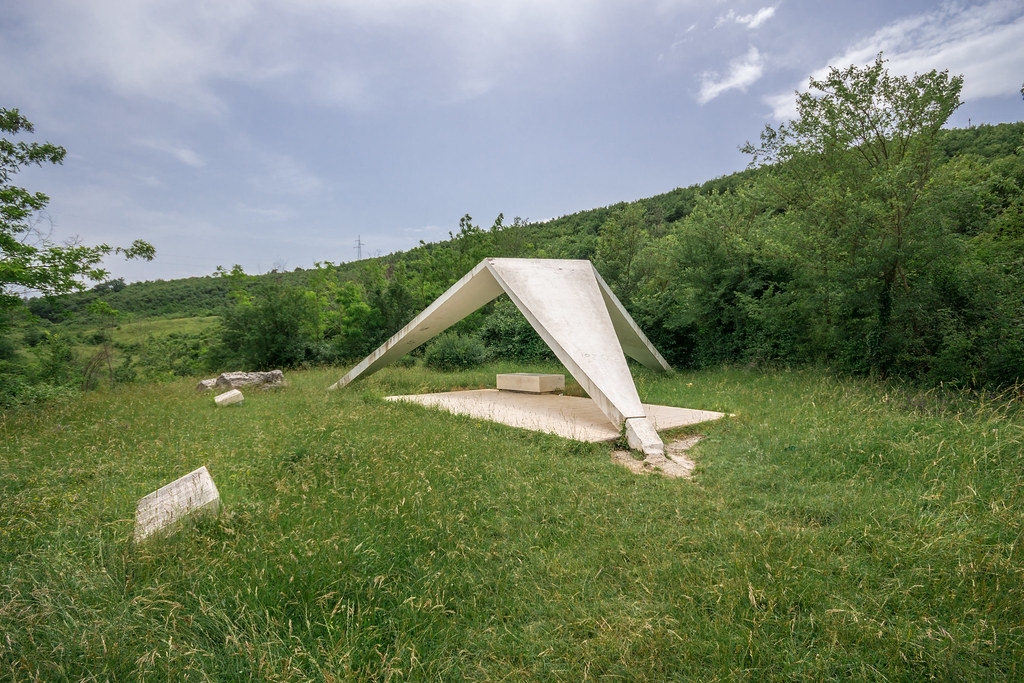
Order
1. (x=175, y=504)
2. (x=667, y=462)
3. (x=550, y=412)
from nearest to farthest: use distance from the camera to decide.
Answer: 1. (x=175, y=504)
2. (x=667, y=462)
3. (x=550, y=412)

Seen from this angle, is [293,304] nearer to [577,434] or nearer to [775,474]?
[577,434]

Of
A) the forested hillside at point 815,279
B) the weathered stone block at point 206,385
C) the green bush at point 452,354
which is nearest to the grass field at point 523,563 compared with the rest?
the forested hillside at point 815,279

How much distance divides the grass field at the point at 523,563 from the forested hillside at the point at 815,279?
11.1ft

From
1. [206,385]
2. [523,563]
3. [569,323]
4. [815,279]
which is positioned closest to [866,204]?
[815,279]

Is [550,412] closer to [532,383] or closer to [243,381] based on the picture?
[532,383]

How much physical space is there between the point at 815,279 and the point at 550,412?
243 inches

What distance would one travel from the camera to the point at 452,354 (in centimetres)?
1555

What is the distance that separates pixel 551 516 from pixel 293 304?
51.0ft

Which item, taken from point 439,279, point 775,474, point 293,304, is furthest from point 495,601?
point 439,279

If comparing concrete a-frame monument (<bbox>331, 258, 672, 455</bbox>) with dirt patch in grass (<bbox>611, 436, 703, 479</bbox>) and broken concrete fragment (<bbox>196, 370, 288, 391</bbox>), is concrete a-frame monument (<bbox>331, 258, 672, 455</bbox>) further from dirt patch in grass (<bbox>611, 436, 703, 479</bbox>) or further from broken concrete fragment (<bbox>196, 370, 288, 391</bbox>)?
broken concrete fragment (<bbox>196, 370, 288, 391</bbox>)

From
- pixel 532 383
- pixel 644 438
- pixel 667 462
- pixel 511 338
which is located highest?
pixel 511 338

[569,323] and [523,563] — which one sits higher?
[569,323]

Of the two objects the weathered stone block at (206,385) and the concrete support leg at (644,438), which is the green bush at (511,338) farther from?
the concrete support leg at (644,438)

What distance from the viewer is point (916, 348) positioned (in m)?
8.15
